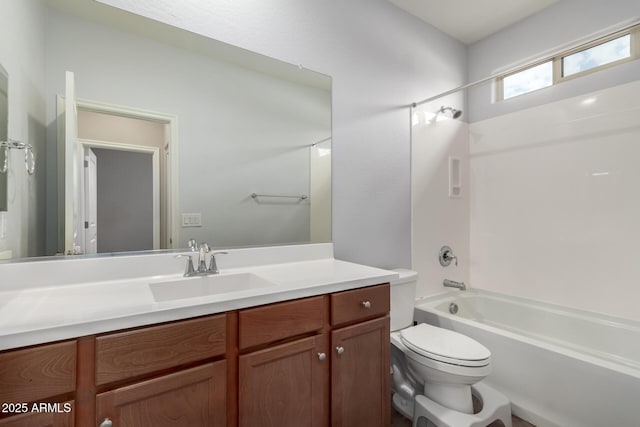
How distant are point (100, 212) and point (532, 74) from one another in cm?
313

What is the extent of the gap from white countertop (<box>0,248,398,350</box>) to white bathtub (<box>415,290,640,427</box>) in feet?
3.20

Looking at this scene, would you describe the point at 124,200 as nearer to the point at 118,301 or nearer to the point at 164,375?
the point at 118,301

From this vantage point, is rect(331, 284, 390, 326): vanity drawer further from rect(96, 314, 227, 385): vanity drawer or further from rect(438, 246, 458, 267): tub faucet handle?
rect(438, 246, 458, 267): tub faucet handle

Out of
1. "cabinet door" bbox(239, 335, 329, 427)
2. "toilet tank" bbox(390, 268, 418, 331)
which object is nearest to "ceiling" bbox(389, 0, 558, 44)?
"toilet tank" bbox(390, 268, 418, 331)

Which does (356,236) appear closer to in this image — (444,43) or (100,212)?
(100,212)

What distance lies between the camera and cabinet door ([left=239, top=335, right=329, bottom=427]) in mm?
991

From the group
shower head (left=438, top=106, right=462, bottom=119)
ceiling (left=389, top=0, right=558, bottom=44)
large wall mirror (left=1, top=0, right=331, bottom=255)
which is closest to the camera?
large wall mirror (left=1, top=0, right=331, bottom=255)

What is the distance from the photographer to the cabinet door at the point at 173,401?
30.9 inches

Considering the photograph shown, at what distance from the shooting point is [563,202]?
2.19m

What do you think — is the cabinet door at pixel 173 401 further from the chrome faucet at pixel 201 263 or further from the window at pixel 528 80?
the window at pixel 528 80

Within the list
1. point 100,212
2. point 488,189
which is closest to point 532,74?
point 488,189

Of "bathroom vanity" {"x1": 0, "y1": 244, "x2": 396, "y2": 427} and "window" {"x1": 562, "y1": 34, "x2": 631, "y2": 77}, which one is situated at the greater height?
"window" {"x1": 562, "y1": 34, "x2": 631, "y2": 77}

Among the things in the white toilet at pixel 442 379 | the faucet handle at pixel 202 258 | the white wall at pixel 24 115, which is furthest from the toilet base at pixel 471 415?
the white wall at pixel 24 115

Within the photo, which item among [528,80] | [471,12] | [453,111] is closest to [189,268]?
[453,111]
